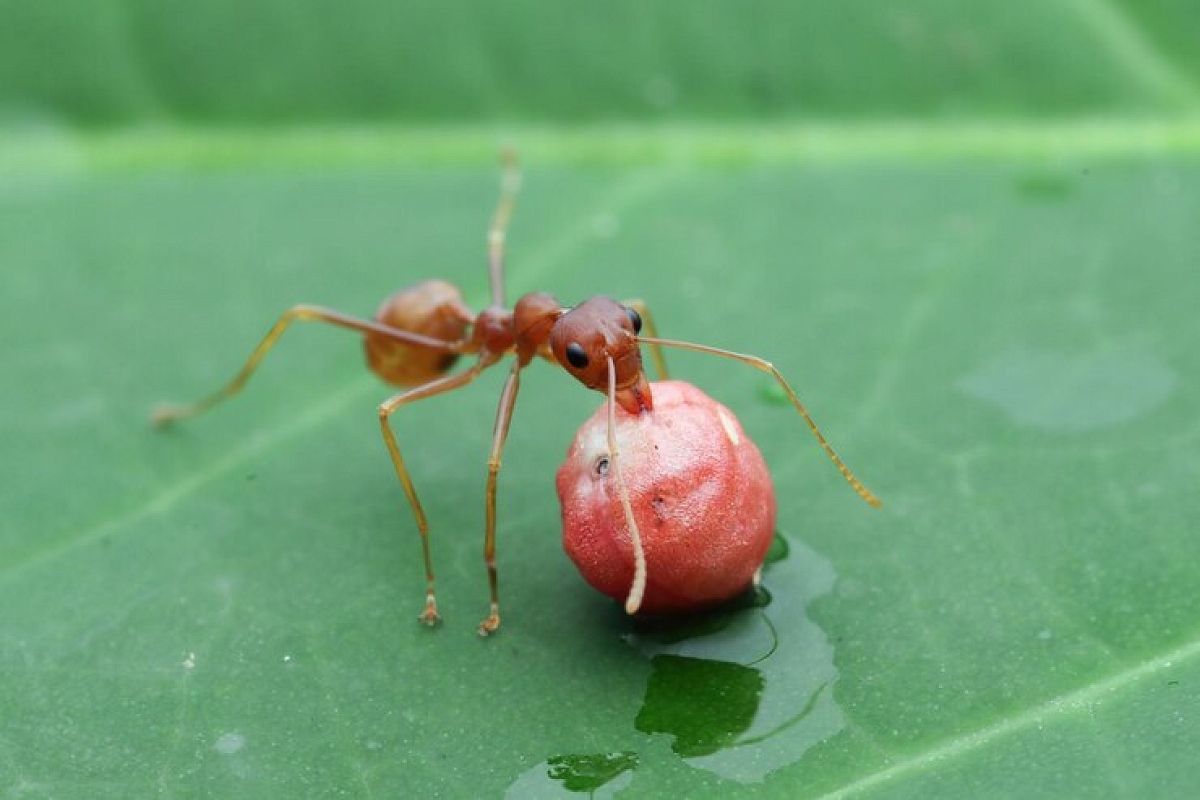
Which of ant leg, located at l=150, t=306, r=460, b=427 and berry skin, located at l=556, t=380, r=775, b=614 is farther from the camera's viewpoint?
ant leg, located at l=150, t=306, r=460, b=427

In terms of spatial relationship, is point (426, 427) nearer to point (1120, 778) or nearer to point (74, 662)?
point (74, 662)

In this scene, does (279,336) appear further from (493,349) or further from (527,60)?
(527,60)

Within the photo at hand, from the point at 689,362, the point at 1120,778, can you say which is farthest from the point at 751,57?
the point at 1120,778

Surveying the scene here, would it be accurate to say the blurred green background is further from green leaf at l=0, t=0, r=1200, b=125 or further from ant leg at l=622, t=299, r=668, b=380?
ant leg at l=622, t=299, r=668, b=380

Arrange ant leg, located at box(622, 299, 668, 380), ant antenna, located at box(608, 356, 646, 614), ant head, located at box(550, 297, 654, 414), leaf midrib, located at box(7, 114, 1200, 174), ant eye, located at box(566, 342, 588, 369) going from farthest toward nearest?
leaf midrib, located at box(7, 114, 1200, 174) → ant leg, located at box(622, 299, 668, 380) → ant eye, located at box(566, 342, 588, 369) → ant head, located at box(550, 297, 654, 414) → ant antenna, located at box(608, 356, 646, 614)

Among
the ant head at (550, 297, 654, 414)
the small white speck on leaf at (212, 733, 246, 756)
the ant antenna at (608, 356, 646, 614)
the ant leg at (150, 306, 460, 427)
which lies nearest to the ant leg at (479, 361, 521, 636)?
the ant head at (550, 297, 654, 414)

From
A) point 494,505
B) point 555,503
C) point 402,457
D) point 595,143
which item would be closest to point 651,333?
point 555,503

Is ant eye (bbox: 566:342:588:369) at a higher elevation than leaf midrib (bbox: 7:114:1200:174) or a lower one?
higher
